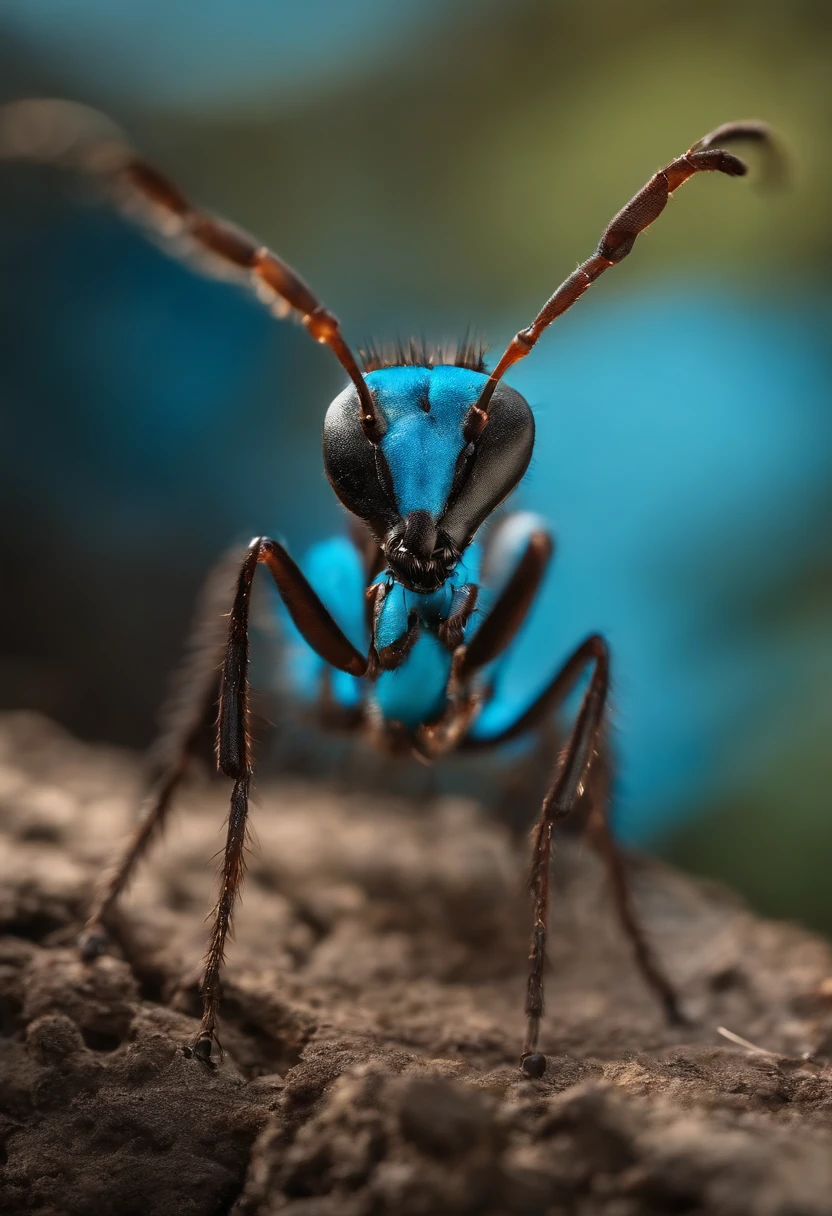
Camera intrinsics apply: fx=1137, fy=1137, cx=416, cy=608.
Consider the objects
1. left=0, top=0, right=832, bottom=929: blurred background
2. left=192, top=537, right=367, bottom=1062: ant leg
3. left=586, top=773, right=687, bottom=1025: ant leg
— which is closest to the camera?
left=192, top=537, right=367, bottom=1062: ant leg

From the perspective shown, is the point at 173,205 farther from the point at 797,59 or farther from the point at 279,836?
the point at 797,59

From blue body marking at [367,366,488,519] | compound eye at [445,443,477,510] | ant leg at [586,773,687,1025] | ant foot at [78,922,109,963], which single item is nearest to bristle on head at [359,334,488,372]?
blue body marking at [367,366,488,519]

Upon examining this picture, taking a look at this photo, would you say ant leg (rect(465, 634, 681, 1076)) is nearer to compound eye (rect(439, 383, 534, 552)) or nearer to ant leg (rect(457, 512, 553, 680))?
ant leg (rect(457, 512, 553, 680))

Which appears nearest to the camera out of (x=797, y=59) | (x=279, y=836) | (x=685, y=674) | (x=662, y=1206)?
(x=662, y=1206)

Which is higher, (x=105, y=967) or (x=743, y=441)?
(x=743, y=441)

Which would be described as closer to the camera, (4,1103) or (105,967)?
(4,1103)

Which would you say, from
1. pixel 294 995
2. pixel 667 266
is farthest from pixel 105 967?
pixel 667 266
